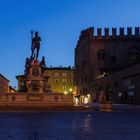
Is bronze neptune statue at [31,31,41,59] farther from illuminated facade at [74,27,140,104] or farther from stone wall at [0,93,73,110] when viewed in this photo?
illuminated facade at [74,27,140,104]

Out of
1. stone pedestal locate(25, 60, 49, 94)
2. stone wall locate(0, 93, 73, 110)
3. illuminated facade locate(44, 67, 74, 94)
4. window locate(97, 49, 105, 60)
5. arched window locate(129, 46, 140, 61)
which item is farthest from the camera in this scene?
illuminated facade locate(44, 67, 74, 94)

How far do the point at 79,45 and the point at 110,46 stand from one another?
19.7 metres

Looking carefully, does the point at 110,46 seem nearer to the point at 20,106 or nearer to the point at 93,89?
the point at 93,89

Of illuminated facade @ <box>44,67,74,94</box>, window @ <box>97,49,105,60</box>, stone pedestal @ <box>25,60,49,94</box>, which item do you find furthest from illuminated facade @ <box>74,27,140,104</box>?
stone pedestal @ <box>25,60,49,94</box>

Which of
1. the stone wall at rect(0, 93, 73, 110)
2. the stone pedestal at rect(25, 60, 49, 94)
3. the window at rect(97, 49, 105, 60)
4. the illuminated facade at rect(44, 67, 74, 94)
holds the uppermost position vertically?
the window at rect(97, 49, 105, 60)

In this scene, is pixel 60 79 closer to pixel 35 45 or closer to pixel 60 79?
pixel 60 79

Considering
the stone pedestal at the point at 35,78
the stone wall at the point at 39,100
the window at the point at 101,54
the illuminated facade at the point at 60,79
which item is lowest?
the stone wall at the point at 39,100

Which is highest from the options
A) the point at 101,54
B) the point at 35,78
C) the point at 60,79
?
the point at 101,54

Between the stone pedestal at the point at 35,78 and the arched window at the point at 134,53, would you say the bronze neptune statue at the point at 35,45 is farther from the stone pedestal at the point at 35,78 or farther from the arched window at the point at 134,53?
the arched window at the point at 134,53

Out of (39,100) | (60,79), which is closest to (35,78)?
(39,100)

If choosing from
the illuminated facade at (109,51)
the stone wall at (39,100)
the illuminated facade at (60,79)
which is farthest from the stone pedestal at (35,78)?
the illuminated facade at (60,79)

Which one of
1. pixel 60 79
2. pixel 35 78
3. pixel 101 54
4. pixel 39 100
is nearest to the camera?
pixel 39 100

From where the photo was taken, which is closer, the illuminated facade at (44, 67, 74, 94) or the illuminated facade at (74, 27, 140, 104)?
the illuminated facade at (74, 27, 140, 104)

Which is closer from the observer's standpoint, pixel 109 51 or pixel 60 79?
pixel 109 51
